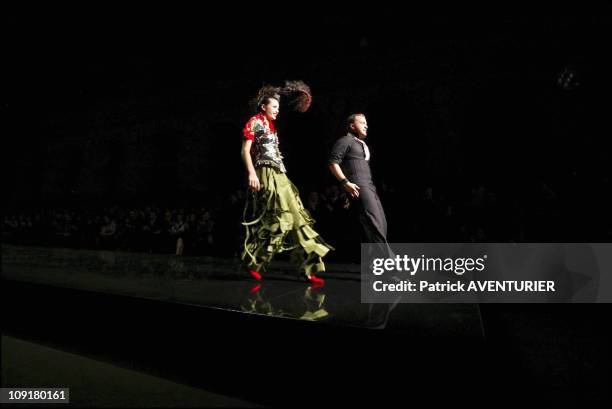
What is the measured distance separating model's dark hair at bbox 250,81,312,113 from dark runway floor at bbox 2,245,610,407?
1.67 metres

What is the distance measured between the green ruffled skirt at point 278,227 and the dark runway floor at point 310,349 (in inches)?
12.2

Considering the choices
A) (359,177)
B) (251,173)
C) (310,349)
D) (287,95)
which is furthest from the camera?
(287,95)

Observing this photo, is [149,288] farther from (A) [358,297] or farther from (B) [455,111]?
(B) [455,111]

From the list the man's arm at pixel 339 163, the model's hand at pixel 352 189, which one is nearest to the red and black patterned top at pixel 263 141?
the man's arm at pixel 339 163

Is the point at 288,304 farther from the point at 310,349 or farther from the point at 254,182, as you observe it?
the point at 254,182

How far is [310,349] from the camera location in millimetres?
2139

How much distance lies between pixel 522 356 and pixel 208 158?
12119mm

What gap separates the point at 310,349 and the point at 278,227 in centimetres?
139

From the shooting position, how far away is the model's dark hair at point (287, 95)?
3414mm

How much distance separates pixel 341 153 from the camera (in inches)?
131

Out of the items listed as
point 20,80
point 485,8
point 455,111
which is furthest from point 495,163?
point 20,80

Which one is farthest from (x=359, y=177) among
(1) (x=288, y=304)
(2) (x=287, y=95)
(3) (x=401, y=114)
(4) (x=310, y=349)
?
A: (3) (x=401, y=114)

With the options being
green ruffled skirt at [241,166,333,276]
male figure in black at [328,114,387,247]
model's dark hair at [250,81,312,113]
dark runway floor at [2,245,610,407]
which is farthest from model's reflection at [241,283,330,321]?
model's dark hair at [250,81,312,113]

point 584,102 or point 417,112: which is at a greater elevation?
point 417,112
